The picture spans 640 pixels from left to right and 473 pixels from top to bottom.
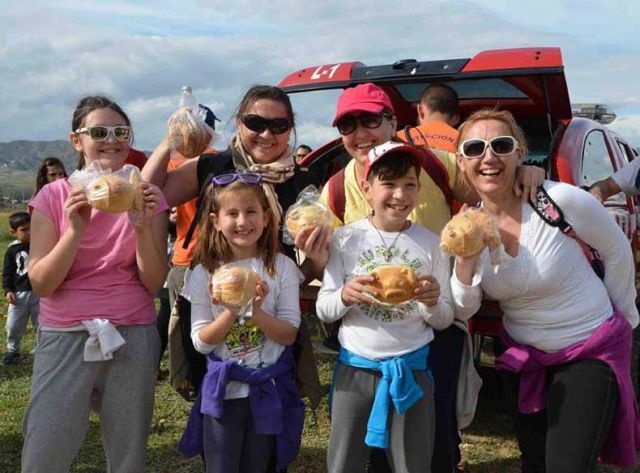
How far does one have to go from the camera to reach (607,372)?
246cm

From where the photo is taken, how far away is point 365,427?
2551mm

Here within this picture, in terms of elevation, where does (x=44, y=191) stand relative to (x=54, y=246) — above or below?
above

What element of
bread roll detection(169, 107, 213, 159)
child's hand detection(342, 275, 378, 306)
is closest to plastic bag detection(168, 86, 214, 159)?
bread roll detection(169, 107, 213, 159)

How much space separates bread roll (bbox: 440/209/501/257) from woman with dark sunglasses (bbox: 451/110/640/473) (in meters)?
0.09

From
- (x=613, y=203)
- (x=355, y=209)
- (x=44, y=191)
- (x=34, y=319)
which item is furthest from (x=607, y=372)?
(x=34, y=319)

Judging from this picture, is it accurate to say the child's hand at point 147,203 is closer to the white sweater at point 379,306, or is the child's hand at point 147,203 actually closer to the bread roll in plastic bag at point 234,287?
the bread roll in plastic bag at point 234,287

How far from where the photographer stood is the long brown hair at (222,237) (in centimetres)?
265

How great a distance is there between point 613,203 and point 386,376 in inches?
134

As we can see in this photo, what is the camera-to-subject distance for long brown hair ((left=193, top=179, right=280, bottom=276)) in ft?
8.69

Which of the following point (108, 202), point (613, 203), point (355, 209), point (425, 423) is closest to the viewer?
point (108, 202)

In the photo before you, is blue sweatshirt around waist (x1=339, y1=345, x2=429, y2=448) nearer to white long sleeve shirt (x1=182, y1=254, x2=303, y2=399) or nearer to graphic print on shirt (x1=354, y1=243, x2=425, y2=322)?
graphic print on shirt (x1=354, y1=243, x2=425, y2=322)

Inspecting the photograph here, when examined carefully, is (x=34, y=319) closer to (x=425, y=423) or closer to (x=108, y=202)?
(x=108, y=202)

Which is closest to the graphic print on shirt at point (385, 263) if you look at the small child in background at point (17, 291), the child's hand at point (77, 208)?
the child's hand at point (77, 208)

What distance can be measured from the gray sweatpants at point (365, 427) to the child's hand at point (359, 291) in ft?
1.14
